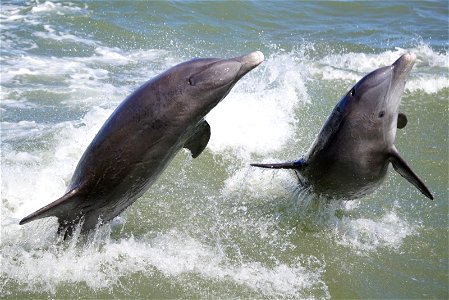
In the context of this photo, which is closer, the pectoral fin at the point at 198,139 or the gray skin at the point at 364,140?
the pectoral fin at the point at 198,139

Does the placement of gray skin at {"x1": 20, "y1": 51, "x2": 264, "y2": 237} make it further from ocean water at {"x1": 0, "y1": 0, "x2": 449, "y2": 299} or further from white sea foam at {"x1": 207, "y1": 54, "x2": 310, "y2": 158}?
white sea foam at {"x1": 207, "y1": 54, "x2": 310, "y2": 158}

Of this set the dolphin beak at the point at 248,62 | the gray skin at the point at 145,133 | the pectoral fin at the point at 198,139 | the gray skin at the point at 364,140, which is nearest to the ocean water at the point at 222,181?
the gray skin at the point at 364,140

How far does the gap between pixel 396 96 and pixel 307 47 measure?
10.8 meters

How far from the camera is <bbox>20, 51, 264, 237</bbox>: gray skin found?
247 inches

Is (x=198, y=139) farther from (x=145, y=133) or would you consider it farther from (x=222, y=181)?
(x=222, y=181)

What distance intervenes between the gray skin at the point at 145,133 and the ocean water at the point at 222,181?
734mm

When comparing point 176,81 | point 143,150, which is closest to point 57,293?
point 143,150

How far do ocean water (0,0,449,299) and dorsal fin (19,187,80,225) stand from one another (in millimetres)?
629

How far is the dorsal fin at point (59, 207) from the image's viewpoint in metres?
6.19

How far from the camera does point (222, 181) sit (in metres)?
9.76

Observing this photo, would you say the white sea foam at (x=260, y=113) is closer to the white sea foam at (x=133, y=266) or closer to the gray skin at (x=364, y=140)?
the gray skin at (x=364, y=140)

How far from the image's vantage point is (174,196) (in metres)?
9.01

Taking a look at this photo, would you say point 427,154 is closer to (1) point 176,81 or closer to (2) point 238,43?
(1) point 176,81

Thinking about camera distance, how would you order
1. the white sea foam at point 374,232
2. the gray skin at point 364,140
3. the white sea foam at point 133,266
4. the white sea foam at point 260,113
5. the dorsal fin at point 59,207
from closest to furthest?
the dorsal fin at point 59,207, the white sea foam at point 133,266, the gray skin at point 364,140, the white sea foam at point 374,232, the white sea foam at point 260,113
